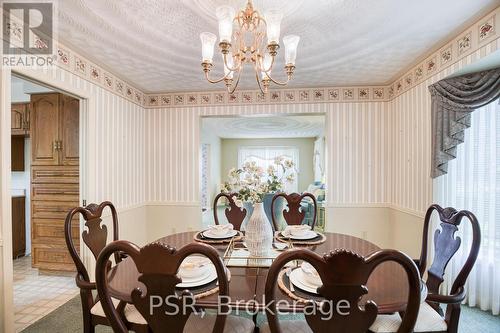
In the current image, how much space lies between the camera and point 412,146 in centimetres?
284

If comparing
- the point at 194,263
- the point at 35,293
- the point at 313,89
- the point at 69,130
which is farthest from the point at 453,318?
the point at 69,130

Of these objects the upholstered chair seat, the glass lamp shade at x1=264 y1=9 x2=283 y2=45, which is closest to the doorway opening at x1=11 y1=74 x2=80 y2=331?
the glass lamp shade at x1=264 y1=9 x2=283 y2=45

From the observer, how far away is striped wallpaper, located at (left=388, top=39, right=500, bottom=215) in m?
2.56

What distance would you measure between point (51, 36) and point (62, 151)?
4.51ft

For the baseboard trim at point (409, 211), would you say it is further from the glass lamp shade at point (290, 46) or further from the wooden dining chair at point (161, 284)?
the wooden dining chair at point (161, 284)

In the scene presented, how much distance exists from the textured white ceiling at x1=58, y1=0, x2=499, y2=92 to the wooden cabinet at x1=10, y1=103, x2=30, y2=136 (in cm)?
157

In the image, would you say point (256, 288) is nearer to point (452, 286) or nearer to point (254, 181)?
point (254, 181)

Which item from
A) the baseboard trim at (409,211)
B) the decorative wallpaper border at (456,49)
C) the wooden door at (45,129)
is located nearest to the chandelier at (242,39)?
the decorative wallpaper border at (456,49)

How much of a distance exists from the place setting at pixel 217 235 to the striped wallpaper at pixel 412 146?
6.71ft

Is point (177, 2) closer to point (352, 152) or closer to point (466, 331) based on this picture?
point (352, 152)

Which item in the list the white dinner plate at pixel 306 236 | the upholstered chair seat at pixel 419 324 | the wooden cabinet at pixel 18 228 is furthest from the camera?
the wooden cabinet at pixel 18 228

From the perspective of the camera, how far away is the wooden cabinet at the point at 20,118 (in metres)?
3.31

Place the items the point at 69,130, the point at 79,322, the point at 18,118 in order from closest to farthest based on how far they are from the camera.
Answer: the point at 79,322
the point at 69,130
the point at 18,118

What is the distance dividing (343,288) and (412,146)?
2.58 metres
